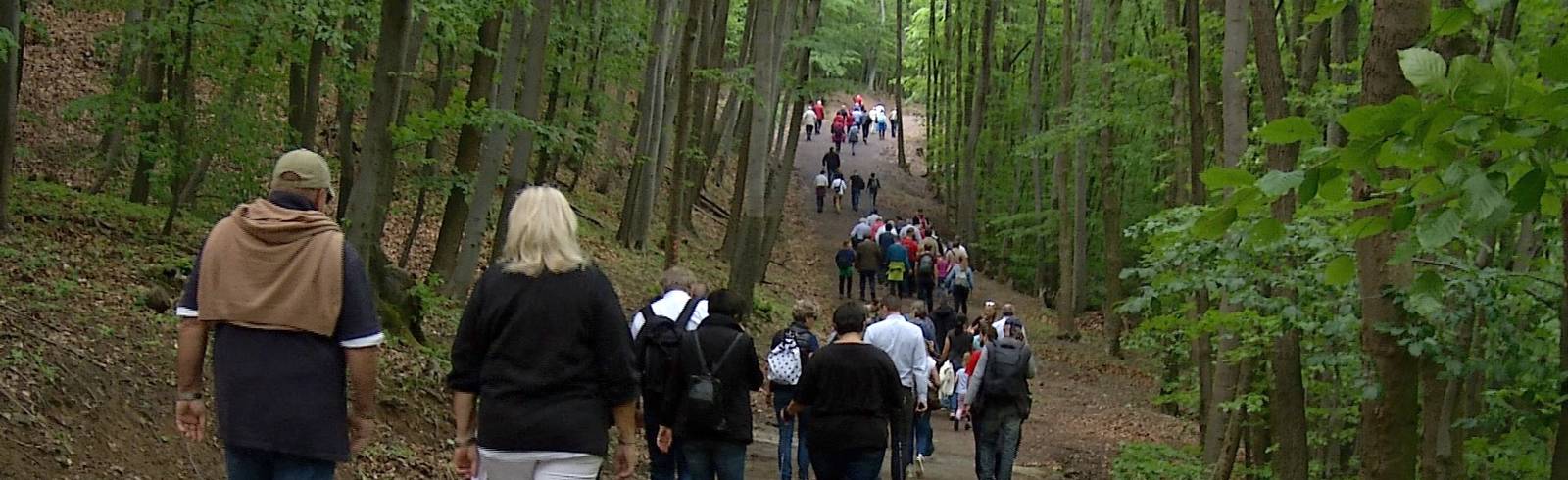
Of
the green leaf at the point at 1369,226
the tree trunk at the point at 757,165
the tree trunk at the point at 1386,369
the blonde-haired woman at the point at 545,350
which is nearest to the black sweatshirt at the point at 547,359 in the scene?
the blonde-haired woman at the point at 545,350

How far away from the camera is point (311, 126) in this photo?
14.6 metres

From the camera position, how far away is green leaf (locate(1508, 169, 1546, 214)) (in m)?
3.56

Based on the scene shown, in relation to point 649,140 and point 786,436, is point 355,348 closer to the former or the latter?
point 786,436

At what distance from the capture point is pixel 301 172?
4719 millimetres

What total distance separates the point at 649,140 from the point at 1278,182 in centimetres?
2077

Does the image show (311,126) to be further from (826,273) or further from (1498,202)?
(826,273)

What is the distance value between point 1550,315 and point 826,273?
2805cm

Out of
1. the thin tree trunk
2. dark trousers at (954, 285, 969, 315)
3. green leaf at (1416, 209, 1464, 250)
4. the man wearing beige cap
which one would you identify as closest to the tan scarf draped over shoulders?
the man wearing beige cap

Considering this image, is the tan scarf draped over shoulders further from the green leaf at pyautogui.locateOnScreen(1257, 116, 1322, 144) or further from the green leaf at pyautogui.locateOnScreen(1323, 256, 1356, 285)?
the green leaf at pyautogui.locateOnScreen(1323, 256, 1356, 285)

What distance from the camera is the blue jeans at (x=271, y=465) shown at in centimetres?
469

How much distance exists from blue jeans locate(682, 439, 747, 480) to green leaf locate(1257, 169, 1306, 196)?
189 inches

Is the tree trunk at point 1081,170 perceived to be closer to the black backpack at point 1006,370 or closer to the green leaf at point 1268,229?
the black backpack at point 1006,370

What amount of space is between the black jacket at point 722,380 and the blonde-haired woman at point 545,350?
2866 millimetres

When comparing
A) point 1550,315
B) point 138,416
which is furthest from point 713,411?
point 1550,315
